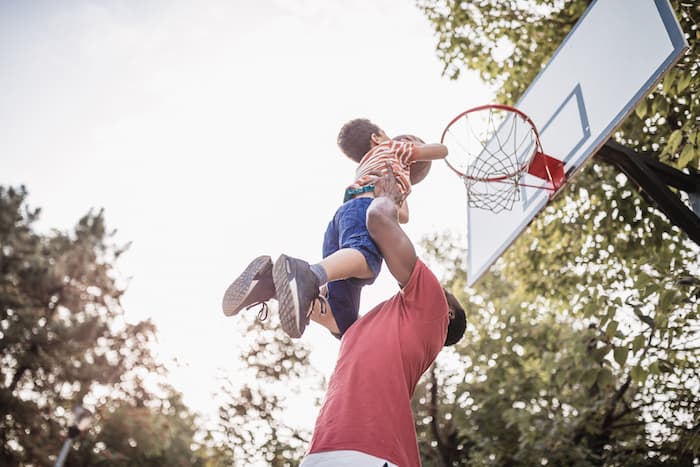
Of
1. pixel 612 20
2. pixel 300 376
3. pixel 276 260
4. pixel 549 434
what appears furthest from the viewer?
pixel 300 376

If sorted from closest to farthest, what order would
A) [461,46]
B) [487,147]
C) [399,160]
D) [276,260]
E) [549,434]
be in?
[276,260] → [399,160] → [487,147] → [549,434] → [461,46]

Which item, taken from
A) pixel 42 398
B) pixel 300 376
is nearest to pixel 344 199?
pixel 300 376

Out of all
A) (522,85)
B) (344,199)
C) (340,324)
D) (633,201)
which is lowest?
(340,324)

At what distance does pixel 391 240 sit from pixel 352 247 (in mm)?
404

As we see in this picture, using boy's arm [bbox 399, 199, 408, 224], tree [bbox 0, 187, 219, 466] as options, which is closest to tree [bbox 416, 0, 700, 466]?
boy's arm [bbox 399, 199, 408, 224]

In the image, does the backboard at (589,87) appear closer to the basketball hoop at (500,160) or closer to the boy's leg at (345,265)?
the basketball hoop at (500,160)

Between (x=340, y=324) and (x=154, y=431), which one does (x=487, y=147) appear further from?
(x=154, y=431)

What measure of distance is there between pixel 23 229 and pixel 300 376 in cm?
1208

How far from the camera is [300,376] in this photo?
42.5 ft

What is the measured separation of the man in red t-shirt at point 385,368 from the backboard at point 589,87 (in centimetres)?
226

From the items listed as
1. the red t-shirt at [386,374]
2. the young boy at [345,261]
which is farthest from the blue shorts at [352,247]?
the red t-shirt at [386,374]

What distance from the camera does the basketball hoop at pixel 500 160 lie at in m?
4.45

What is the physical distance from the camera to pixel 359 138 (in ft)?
10.7

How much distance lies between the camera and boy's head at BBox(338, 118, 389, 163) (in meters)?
3.23
